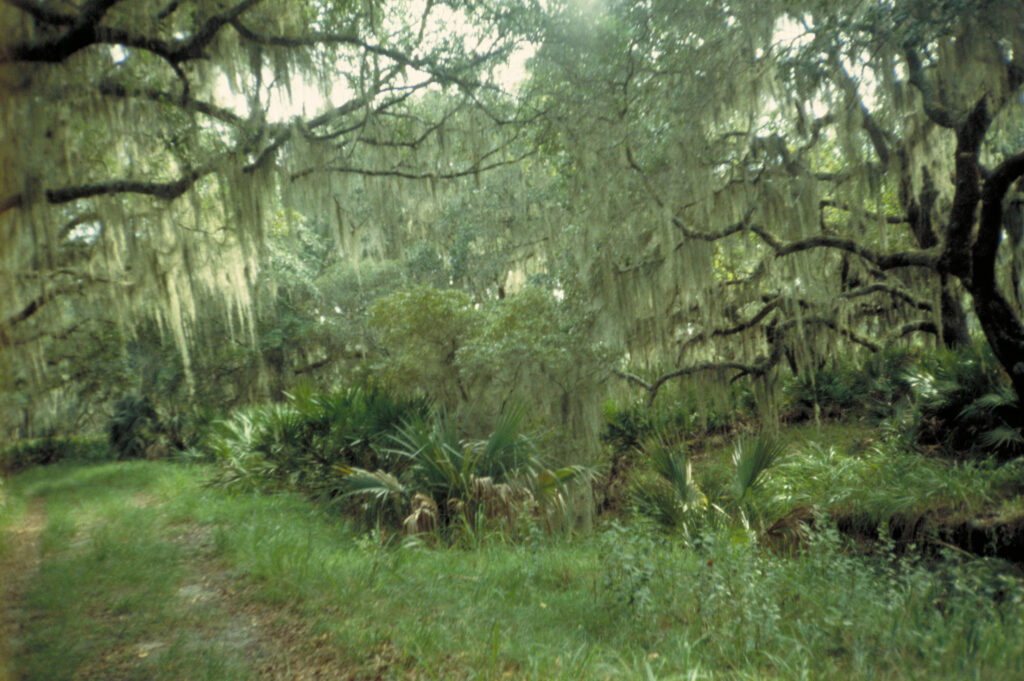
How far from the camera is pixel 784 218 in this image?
31.4ft

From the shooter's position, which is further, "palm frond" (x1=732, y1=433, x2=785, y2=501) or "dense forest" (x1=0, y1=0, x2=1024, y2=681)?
"palm frond" (x1=732, y1=433, x2=785, y2=501)

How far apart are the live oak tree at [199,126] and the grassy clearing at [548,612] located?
2.75m

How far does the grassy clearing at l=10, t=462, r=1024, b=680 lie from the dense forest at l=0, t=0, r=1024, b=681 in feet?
0.13

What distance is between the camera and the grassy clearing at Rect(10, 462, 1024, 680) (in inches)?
132

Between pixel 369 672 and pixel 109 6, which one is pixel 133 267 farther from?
pixel 369 672

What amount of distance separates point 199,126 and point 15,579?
16.6 feet

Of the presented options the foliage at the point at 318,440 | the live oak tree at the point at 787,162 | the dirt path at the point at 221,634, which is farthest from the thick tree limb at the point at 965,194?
the dirt path at the point at 221,634

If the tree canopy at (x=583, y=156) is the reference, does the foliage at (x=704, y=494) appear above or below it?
below

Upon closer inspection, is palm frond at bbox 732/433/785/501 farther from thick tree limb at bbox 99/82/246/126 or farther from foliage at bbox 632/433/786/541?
thick tree limb at bbox 99/82/246/126

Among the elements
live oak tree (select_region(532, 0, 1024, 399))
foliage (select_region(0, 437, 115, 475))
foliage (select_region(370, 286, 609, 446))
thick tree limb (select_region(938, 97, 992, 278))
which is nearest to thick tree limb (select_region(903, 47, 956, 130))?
live oak tree (select_region(532, 0, 1024, 399))

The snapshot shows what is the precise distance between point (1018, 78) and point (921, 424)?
4.75 meters

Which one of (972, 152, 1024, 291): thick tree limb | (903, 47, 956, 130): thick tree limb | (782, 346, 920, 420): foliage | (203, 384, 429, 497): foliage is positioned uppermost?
(903, 47, 956, 130): thick tree limb

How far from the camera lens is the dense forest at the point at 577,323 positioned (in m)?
4.24

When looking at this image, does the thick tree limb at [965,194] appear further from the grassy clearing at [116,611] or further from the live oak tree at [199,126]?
the grassy clearing at [116,611]
